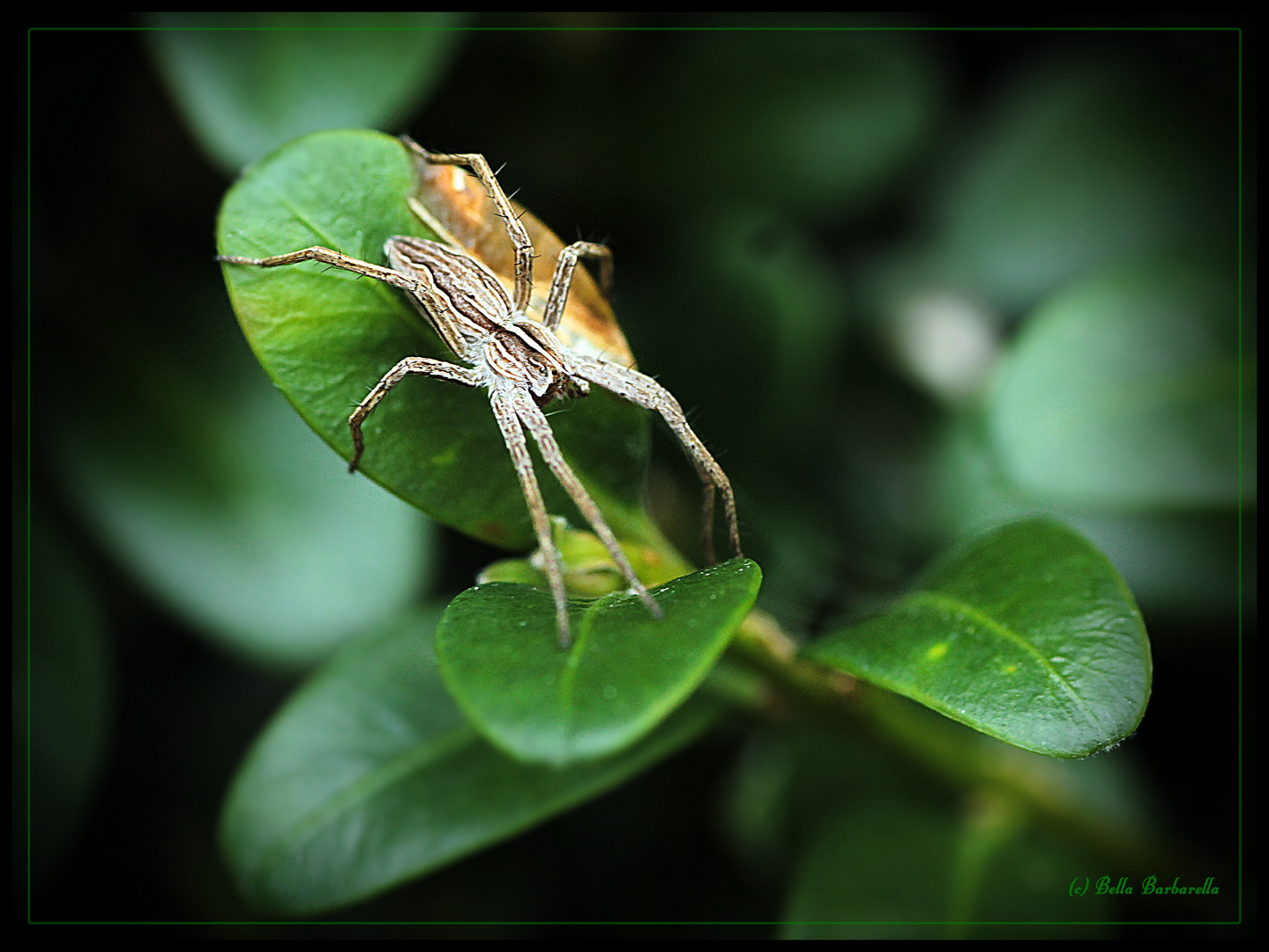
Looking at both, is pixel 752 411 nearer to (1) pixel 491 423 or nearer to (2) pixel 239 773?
(1) pixel 491 423

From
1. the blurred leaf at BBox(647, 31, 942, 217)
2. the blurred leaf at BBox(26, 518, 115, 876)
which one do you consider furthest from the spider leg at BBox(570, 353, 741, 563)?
the blurred leaf at BBox(26, 518, 115, 876)

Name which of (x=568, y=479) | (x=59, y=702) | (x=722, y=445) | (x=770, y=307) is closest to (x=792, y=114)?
(x=770, y=307)

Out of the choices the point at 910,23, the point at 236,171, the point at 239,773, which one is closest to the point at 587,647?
the point at 239,773

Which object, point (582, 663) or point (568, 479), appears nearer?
point (582, 663)

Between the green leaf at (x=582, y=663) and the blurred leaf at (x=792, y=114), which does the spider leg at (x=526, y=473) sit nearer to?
the green leaf at (x=582, y=663)

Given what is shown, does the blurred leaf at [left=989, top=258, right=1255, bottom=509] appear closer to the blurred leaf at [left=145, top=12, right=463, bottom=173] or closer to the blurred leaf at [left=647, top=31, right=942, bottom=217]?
the blurred leaf at [left=647, top=31, right=942, bottom=217]

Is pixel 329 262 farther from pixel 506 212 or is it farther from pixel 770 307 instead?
pixel 770 307
